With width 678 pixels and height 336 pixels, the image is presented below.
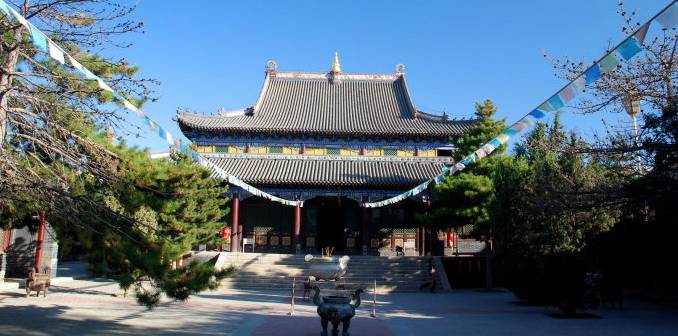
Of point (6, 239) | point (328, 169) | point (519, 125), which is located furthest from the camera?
point (328, 169)

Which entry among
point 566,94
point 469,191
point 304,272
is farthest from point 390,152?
point 566,94

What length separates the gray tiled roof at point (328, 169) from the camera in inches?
971

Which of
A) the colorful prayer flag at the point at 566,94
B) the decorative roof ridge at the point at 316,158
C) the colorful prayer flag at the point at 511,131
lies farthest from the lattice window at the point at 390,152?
the colorful prayer flag at the point at 566,94

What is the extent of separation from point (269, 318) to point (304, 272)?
8.62 m

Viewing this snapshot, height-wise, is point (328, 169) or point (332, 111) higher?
point (332, 111)

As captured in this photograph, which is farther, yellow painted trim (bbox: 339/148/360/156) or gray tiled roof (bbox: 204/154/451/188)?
yellow painted trim (bbox: 339/148/360/156)

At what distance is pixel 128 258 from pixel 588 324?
31.7ft

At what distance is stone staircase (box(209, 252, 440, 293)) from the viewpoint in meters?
19.3

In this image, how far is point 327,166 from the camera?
26.9 meters

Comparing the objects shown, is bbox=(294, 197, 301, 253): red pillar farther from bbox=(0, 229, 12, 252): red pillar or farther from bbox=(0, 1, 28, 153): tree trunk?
bbox=(0, 1, 28, 153): tree trunk

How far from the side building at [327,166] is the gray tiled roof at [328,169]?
49 mm

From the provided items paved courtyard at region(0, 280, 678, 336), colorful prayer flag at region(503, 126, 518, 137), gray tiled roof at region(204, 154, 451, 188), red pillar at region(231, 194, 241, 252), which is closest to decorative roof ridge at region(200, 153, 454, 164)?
gray tiled roof at region(204, 154, 451, 188)

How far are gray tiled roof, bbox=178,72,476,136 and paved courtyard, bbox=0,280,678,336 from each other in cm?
1303

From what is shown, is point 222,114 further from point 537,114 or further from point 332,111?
point 537,114
